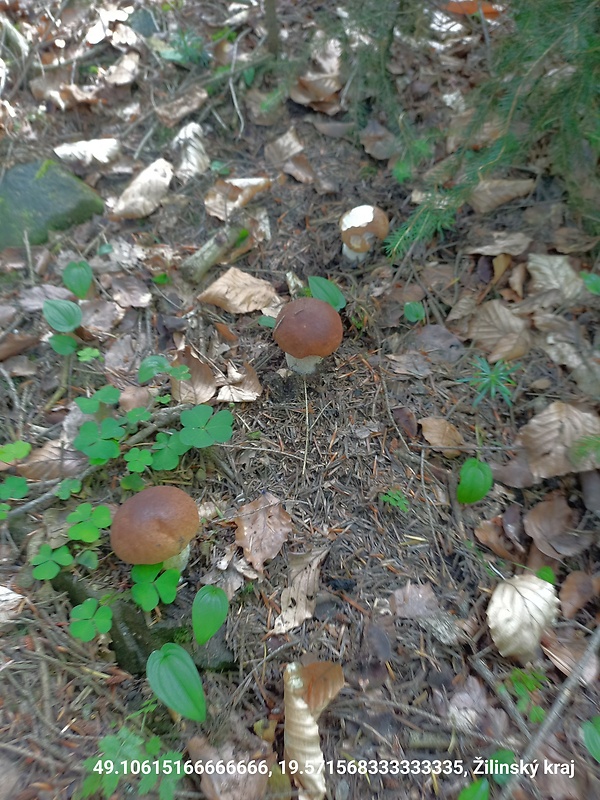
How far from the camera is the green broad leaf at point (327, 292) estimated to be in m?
2.67

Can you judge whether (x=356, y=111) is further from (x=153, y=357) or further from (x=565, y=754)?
(x=565, y=754)

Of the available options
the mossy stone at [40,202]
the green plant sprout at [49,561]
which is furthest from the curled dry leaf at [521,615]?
the mossy stone at [40,202]

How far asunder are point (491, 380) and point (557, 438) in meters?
0.41

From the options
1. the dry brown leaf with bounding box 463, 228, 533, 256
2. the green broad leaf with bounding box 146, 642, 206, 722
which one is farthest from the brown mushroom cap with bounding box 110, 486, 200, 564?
the dry brown leaf with bounding box 463, 228, 533, 256

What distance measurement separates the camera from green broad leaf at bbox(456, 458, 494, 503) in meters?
2.14

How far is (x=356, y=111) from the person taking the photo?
131 inches

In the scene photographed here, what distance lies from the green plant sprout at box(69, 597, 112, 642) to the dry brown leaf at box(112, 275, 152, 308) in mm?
1601

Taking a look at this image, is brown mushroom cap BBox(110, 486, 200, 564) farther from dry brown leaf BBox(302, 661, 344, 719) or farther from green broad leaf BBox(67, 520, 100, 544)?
dry brown leaf BBox(302, 661, 344, 719)

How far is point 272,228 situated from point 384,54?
1206 millimetres

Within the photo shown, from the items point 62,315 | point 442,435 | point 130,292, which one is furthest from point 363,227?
point 62,315

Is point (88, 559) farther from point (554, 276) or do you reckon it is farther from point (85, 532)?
point (554, 276)

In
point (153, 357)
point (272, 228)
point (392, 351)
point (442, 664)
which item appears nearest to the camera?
point (442, 664)

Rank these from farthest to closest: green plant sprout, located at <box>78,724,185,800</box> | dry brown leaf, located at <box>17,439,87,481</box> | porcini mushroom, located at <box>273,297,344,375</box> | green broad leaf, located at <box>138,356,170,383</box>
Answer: green broad leaf, located at <box>138,356,170,383</box>
porcini mushroom, located at <box>273,297,344,375</box>
dry brown leaf, located at <box>17,439,87,481</box>
green plant sprout, located at <box>78,724,185,800</box>

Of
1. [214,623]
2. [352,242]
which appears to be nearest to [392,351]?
[352,242]
